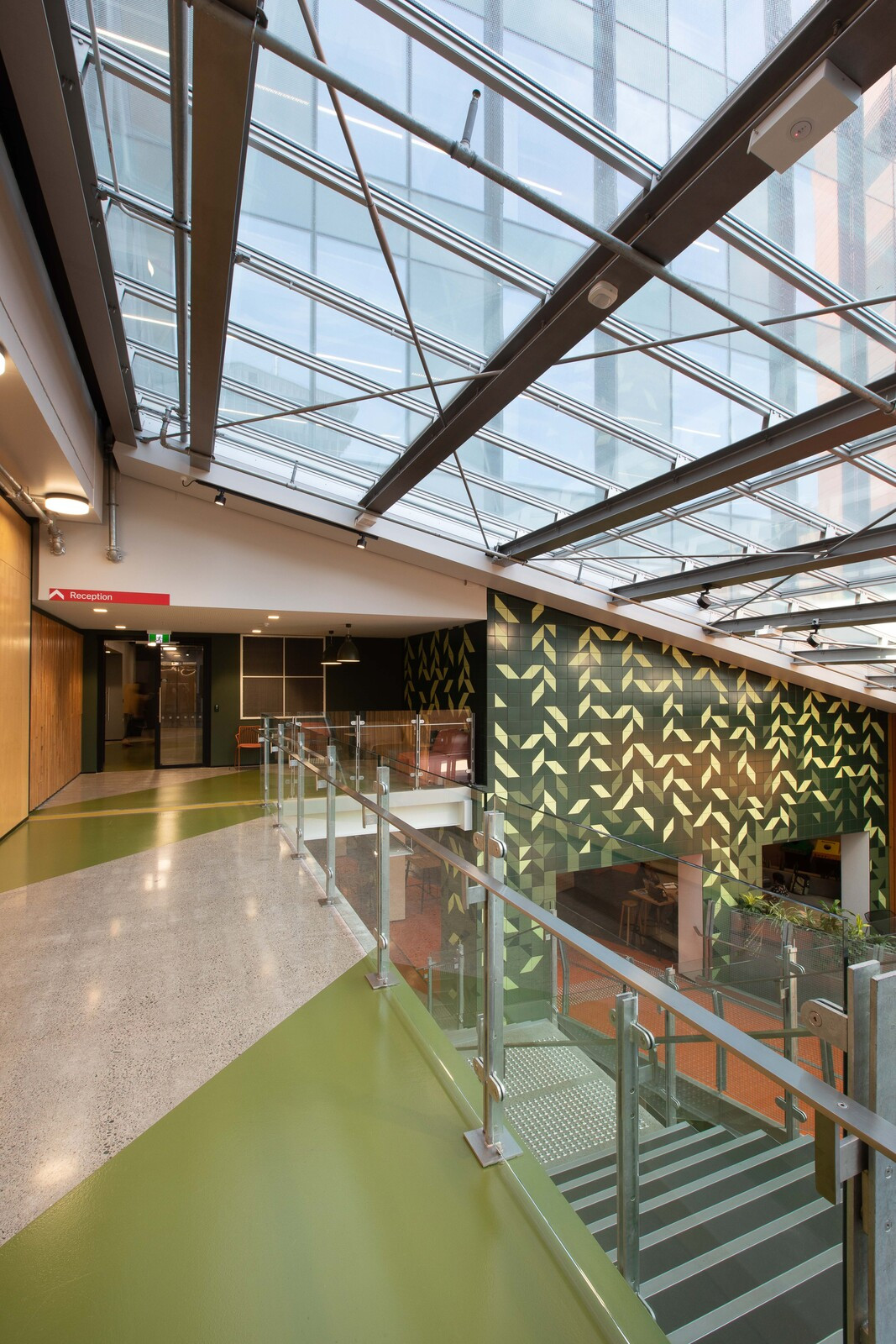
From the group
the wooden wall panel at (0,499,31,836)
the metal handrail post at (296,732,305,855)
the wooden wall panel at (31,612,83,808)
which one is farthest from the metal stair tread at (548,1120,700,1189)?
the wooden wall panel at (31,612,83,808)

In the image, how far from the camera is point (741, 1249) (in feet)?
5.32

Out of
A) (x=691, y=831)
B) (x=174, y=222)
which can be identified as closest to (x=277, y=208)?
(x=174, y=222)

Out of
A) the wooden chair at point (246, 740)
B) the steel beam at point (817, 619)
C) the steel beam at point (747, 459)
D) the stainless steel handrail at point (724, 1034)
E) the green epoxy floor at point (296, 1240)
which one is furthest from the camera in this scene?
the wooden chair at point (246, 740)

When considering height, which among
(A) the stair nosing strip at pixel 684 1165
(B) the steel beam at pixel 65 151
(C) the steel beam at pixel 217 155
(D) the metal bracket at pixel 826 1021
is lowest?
(A) the stair nosing strip at pixel 684 1165

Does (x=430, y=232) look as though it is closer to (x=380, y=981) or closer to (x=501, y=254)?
(x=501, y=254)

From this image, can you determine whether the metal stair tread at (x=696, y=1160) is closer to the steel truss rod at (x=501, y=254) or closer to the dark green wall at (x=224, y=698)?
the steel truss rod at (x=501, y=254)

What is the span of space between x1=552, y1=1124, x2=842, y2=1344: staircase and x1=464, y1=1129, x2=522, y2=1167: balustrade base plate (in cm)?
27

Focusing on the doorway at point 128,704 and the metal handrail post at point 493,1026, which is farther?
the doorway at point 128,704

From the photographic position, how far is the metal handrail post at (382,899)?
2.84m

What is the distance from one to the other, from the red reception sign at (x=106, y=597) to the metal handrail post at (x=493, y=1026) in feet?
23.5

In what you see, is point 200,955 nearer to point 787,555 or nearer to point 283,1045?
point 283,1045

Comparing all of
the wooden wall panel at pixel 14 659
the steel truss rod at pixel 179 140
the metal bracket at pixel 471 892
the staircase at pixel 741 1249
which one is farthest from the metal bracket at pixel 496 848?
the wooden wall panel at pixel 14 659

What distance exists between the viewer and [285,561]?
28.9 ft

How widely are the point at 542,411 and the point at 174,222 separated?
3.02 meters
